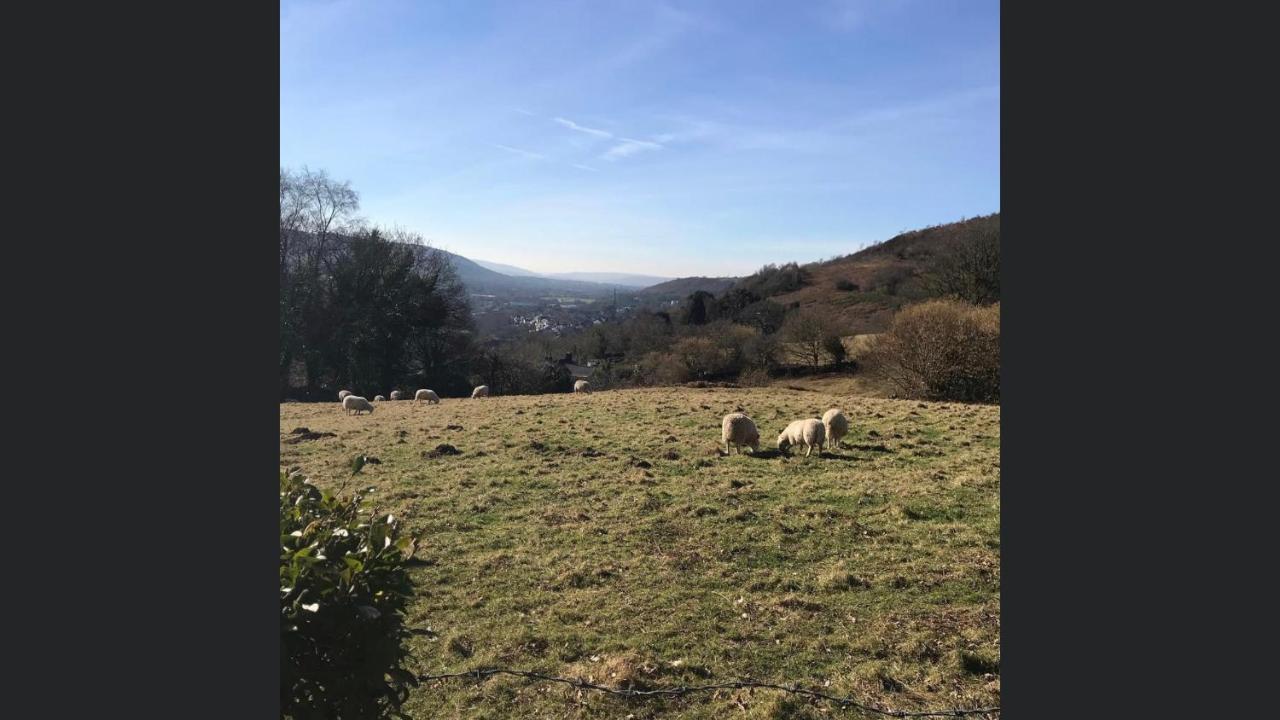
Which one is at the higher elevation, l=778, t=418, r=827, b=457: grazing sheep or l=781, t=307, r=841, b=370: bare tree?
l=781, t=307, r=841, b=370: bare tree

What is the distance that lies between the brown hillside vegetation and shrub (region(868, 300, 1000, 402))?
10825 mm

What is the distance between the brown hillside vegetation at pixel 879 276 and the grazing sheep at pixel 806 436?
24946 millimetres

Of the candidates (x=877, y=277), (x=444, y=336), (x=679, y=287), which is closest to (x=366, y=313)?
(x=444, y=336)

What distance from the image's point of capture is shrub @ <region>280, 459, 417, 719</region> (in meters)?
2.38

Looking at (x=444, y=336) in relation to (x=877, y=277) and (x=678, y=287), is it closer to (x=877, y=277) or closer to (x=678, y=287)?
(x=877, y=277)

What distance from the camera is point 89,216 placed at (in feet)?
4.32

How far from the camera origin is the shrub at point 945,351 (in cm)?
2442

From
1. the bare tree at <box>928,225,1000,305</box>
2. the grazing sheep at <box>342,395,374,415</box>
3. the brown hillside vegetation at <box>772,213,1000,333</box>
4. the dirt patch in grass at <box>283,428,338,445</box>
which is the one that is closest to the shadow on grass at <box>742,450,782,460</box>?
the dirt patch in grass at <box>283,428,338,445</box>

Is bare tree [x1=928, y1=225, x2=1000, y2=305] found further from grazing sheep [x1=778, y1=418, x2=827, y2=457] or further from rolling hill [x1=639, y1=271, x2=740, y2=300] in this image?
rolling hill [x1=639, y1=271, x2=740, y2=300]

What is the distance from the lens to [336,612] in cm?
252

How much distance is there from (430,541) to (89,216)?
8.27 metres

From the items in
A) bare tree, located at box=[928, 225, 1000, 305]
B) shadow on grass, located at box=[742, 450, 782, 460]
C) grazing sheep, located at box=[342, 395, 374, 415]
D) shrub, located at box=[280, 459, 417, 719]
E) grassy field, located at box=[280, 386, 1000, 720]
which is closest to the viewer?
shrub, located at box=[280, 459, 417, 719]

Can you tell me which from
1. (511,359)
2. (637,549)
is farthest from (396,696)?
(511,359)

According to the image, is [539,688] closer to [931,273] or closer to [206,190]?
[206,190]
